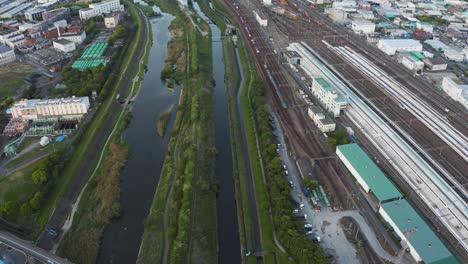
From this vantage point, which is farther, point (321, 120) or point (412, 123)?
Answer: point (412, 123)

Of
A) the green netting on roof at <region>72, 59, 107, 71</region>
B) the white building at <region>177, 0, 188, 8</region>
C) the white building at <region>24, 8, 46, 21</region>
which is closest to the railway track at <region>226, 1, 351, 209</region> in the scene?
the white building at <region>177, 0, 188, 8</region>

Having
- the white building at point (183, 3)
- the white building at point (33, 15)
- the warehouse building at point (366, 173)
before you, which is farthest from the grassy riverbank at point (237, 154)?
the white building at point (33, 15)

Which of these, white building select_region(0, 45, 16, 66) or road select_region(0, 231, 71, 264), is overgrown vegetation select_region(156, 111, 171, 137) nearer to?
road select_region(0, 231, 71, 264)

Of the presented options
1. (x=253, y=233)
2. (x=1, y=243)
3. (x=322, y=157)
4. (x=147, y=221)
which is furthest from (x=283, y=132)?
(x=1, y=243)

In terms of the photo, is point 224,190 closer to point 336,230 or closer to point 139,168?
point 139,168

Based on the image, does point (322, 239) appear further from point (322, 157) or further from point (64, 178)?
point (64, 178)

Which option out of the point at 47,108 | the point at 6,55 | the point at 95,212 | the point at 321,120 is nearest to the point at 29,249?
the point at 95,212
